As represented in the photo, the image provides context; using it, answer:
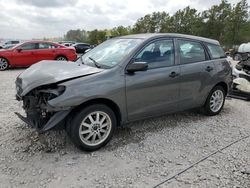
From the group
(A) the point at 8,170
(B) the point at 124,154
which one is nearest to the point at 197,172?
(B) the point at 124,154

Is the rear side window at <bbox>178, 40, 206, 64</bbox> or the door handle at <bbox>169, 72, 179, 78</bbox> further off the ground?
the rear side window at <bbox>178, 40, 206, 64</bbox>

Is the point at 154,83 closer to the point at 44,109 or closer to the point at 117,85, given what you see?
the point at 117,85

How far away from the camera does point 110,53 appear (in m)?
4.34

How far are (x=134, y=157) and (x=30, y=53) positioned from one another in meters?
10.1

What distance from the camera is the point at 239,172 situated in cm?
329

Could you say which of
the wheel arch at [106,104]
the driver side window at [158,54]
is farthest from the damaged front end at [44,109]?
the driver side window at [158,54]

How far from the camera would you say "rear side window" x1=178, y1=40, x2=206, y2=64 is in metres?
4.60

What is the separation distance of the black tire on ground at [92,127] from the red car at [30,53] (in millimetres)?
9586

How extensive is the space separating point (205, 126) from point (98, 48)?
2.44 metres

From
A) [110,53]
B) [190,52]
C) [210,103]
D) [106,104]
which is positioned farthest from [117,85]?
[210,103]

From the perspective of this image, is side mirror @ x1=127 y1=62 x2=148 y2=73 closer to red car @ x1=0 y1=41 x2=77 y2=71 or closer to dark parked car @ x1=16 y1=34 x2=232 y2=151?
dark parked car @ x1=16 y1=34 x2=232 y2=151

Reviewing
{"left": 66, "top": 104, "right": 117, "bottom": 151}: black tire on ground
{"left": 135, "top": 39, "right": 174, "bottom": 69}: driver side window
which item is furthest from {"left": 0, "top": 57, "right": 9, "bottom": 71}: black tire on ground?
{"left": 66, "top": 104, "right": 117, "bottom": 151}: black tire on ground

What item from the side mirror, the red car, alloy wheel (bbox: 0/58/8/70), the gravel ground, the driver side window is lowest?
the gravel ground

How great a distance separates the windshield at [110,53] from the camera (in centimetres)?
404
